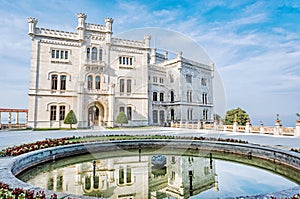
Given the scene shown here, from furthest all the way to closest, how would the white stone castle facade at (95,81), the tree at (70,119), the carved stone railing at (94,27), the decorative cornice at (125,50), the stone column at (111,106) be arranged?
1. the decorative cornice at (125,50)
2. the carved stone railing at (94,27)
3. the stone column at (111,106)
4. the white stone castle facade at (95,81)
5. the tree at (70,119)

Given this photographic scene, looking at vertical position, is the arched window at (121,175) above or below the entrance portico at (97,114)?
below

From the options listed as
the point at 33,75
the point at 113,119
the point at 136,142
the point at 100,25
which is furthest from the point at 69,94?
the point at 136,142

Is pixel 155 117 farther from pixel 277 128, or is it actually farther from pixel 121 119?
pixel 277 128

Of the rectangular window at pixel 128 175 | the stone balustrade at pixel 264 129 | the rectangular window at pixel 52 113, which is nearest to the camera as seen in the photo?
the rectangular window at pixel 128 175

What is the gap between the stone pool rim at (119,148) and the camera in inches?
220

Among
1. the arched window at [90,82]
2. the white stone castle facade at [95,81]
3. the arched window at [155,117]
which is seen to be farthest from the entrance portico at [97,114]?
the arched window at [155,117]

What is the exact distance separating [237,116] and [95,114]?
2256 centimetres

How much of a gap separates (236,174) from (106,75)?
2390cm

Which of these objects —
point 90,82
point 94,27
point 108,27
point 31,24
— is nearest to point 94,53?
point 94,27

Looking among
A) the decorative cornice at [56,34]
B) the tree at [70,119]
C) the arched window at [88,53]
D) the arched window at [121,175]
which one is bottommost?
the arched window at [121,175]

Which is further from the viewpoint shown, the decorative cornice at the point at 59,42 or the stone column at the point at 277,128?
the decorative cornice at the point at 59,42

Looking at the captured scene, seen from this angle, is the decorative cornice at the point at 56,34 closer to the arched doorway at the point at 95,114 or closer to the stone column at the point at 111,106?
the stone column at the point at 111,106

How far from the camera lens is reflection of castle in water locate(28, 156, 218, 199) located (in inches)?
251

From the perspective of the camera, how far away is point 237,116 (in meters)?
35.5
